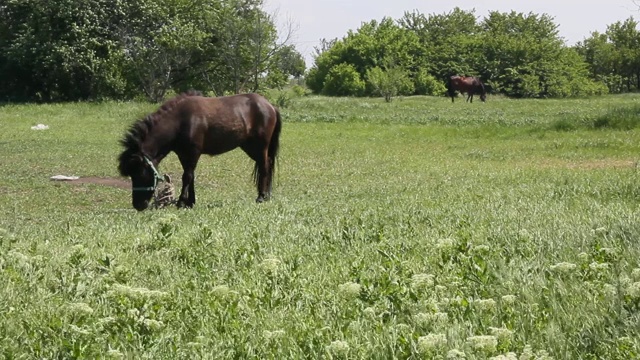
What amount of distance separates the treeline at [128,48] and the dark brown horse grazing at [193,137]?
34.5 metres

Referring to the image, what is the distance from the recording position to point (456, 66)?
6912 cm

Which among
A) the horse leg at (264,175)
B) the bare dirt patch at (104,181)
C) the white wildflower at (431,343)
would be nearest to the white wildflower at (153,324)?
the white wildflower at (431,343)

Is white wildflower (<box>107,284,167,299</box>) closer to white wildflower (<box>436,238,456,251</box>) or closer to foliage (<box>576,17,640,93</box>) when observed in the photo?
white wildflower (<box>436,238,456,251</box>)

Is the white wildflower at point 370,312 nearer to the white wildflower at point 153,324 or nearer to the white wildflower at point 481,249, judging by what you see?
the white wildflower at point 153,324

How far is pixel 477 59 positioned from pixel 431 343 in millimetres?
66164

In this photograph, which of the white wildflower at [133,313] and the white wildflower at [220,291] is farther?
the white wildflower at [220,291]

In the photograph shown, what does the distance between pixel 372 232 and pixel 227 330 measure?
3.29 m

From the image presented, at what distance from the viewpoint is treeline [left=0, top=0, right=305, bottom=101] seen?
4678 centimetres

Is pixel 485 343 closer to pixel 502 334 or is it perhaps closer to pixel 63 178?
pixel 502 334

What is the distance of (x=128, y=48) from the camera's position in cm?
4862

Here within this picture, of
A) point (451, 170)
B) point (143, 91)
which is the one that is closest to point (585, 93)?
point (143, 91)

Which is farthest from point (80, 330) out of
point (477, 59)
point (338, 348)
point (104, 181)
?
point (477, 59)

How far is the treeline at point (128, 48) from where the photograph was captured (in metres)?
46.8

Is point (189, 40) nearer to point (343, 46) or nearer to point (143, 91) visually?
point (143, 91)
